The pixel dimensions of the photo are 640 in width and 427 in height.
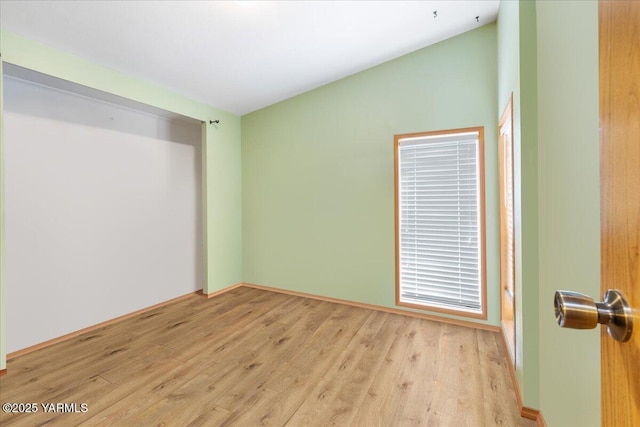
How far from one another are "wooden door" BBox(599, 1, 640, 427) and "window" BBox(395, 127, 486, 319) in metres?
2.48

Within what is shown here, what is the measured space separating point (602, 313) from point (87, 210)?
3.53m

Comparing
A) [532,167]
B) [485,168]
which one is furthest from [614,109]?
[485,168]

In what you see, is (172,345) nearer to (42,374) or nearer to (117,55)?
(42,374)

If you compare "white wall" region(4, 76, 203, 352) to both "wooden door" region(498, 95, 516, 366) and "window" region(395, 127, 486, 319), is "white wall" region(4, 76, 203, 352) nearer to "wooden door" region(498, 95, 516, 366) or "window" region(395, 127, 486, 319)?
"window" region(395, 127, 486, 319)

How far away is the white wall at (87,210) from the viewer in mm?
2357

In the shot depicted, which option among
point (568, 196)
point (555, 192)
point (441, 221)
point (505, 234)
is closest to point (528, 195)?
point (555, 192)

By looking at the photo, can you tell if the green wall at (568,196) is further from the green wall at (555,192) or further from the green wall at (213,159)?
the green wall at (213,159)

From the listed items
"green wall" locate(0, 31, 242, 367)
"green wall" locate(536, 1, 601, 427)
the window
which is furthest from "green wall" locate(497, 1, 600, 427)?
"green wall" locate(0, 31, 242, 367)

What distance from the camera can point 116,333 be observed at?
2705 millimetres

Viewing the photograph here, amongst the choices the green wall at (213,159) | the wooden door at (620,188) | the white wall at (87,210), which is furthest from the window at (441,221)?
the white wall at (87,210)

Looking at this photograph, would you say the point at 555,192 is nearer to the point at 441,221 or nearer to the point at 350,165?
the point at 441,221

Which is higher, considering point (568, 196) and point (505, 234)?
point (568, 196)

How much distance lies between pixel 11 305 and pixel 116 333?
2.58 feet

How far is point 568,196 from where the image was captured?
1.19 m
